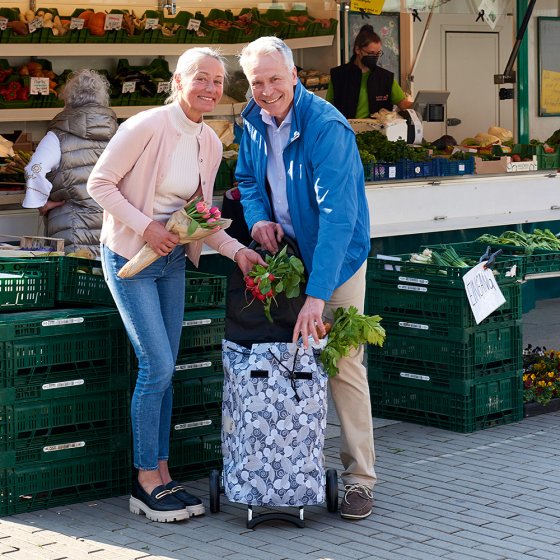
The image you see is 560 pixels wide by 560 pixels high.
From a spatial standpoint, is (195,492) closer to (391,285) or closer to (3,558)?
(3,558)

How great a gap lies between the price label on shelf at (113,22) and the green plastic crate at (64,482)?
6384mm

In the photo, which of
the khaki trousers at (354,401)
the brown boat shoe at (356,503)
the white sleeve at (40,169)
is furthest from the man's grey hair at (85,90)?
the brown boat shoe at (356,503)

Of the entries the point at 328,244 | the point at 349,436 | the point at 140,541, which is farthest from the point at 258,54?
the point at 140,541

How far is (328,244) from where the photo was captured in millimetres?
5180

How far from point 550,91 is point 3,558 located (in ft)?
37.2

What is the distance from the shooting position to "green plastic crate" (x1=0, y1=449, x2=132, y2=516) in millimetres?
5551

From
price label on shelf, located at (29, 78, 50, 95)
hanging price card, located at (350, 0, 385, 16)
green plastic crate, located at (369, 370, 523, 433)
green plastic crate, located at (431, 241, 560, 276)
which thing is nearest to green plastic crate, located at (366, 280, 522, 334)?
green plastic crate, located at (369, 370, 523, 433)

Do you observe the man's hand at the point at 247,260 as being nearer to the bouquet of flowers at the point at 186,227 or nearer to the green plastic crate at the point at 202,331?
the bouquet of flowers at the point at 186,227

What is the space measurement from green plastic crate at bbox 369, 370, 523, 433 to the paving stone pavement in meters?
0.55

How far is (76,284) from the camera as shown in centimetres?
608

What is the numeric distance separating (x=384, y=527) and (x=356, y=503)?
17 centimetres

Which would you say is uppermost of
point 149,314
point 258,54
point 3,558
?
point 258,54

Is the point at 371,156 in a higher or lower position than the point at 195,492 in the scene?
higher

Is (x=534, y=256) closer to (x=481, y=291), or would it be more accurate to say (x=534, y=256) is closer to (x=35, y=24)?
(x=481, y=291)
